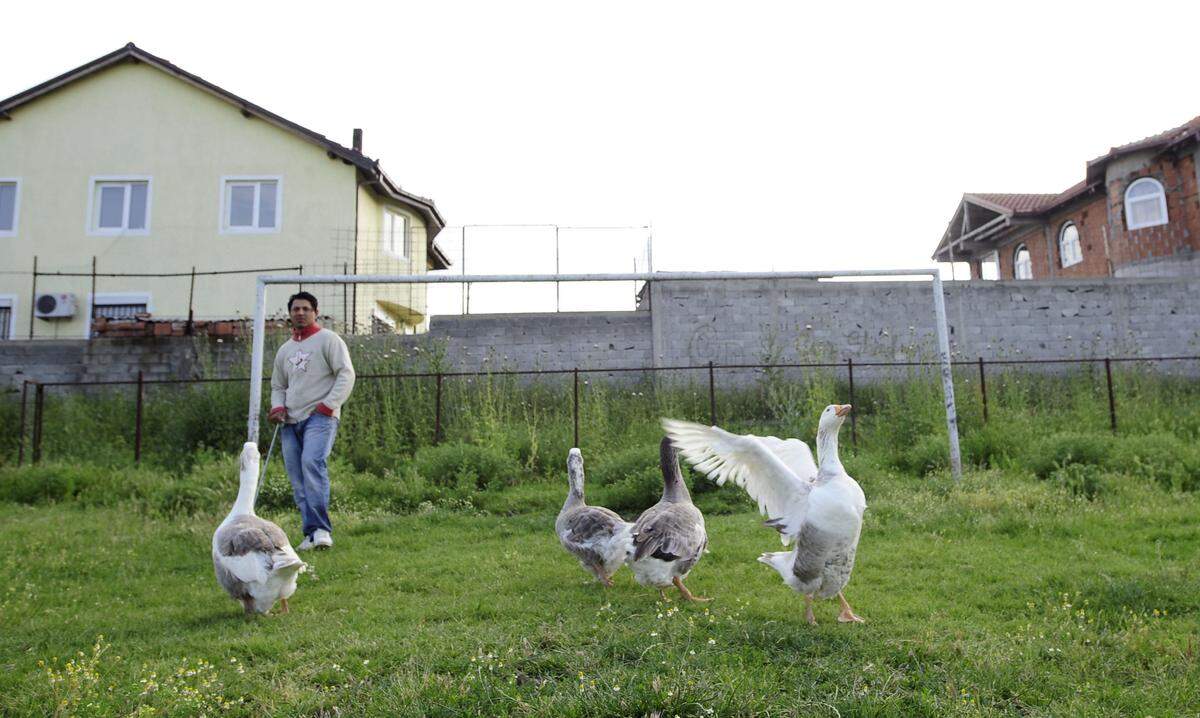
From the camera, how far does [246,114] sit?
2152cm

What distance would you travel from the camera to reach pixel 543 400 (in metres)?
13.1

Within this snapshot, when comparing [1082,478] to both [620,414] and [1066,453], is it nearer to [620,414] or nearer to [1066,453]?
[1066,453]

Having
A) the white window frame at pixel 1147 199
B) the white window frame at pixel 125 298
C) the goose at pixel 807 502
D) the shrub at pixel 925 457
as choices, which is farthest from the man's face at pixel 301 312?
the white window frame at pixel 1147 199

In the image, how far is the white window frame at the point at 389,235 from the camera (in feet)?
74.7

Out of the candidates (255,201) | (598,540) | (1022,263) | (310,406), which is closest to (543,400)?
(310,406)

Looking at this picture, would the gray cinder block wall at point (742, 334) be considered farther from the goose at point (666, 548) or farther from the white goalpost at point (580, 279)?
the goose at point (666, 548)

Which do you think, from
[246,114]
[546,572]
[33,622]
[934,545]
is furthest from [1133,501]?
[246,114]

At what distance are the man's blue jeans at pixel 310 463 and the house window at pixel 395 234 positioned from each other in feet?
51.6

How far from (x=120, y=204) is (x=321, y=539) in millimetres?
17947

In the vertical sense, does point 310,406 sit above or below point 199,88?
below

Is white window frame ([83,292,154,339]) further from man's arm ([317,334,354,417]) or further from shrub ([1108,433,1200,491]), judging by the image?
shrub ([1108,433,1200,491])

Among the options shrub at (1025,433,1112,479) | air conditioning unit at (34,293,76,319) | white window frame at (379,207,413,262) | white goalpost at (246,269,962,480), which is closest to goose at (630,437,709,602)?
white goalpost at (246,269,962,480)

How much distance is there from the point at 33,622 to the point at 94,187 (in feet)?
63.0

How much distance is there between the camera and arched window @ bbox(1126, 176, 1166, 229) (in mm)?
22297
